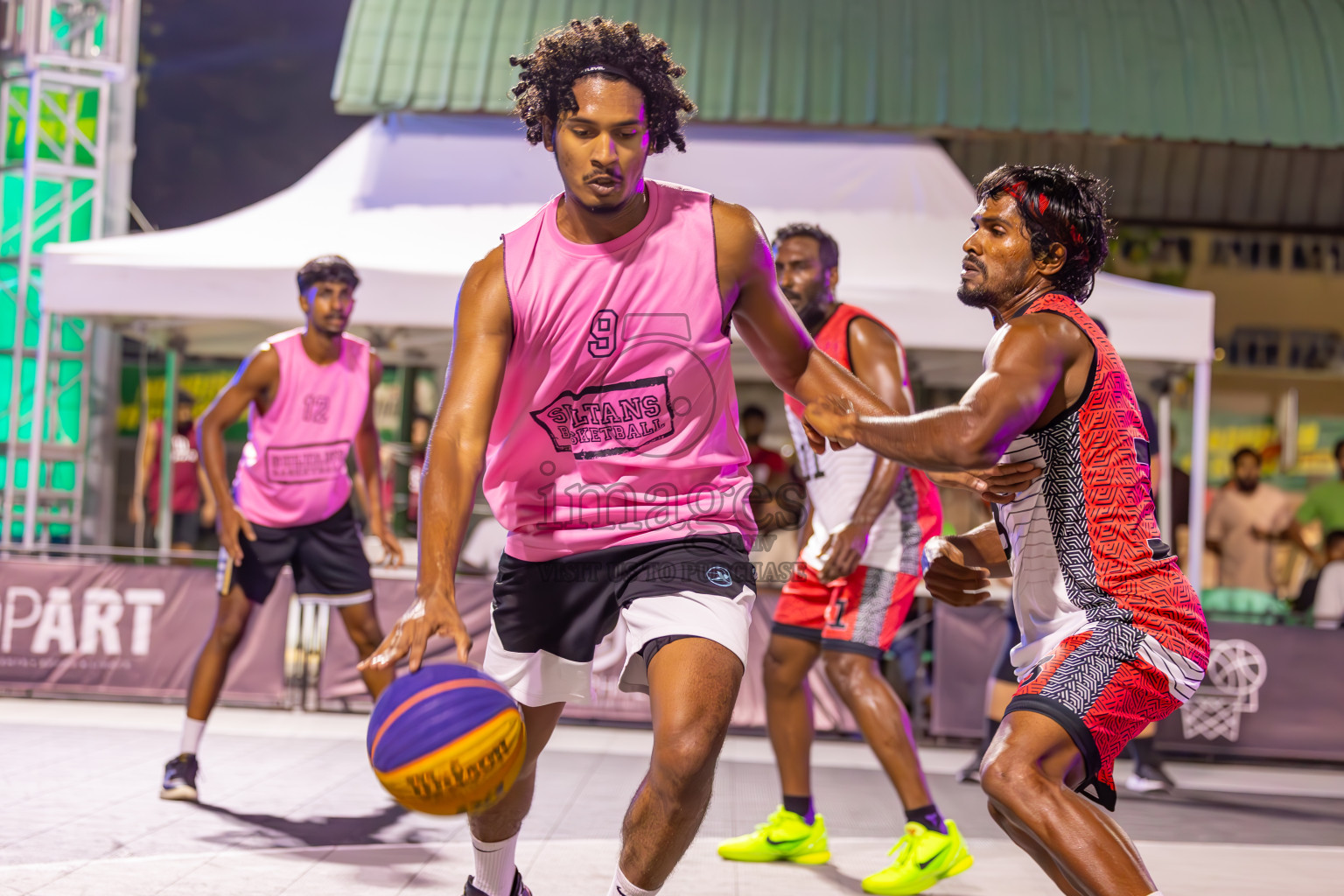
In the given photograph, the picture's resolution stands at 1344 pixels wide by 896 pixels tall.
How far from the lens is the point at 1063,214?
2676 mm

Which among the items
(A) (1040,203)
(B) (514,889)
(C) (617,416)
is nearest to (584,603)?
(C) (617,416)

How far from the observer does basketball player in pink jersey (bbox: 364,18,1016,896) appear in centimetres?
260

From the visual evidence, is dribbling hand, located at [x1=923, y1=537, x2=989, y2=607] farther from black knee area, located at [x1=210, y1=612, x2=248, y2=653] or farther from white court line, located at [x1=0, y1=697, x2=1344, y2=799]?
white court line, located at [x1=0, y1=697, x2=1344, y2=799]

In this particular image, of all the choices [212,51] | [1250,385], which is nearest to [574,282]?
[1250,385]

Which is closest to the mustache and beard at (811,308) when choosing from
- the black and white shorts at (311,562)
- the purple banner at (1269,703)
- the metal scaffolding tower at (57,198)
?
the black and white shorts at (311,562)

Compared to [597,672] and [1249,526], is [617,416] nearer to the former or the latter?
[597,672]

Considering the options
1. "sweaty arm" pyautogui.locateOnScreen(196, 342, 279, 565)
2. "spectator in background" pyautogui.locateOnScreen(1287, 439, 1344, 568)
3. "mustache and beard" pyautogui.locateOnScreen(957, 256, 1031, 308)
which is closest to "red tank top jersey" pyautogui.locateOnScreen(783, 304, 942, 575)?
"mustache and beard" pyautogui.locateOnScreen(957, 256, 1031, 308)

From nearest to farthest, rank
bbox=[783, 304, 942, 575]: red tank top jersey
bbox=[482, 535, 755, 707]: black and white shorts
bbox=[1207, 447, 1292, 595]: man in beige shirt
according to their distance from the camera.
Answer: bbox=[482, 535, 755, 707]: black and white shorts < bbox=[783, 304, 942, 575]: red tank top jersey < bbox=[1207, 447, 1292, 595]: man in beige shirt

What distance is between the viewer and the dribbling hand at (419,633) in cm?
204

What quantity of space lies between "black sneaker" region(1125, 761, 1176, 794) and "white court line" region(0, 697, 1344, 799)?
25cm

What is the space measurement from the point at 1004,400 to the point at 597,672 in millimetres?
5065

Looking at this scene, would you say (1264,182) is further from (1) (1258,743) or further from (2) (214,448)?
(2) (214,448)

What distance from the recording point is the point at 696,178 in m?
10.6

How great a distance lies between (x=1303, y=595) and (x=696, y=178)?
5953mm
